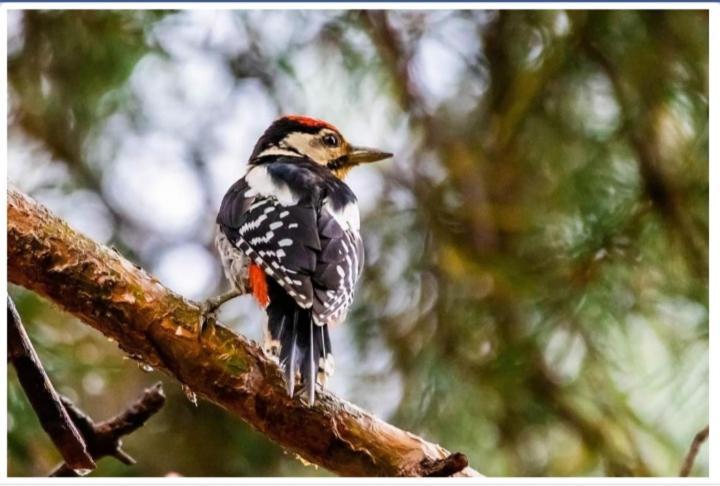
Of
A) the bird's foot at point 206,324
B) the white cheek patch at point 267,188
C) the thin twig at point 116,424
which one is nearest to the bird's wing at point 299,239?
the white cheek patch at point 267,188

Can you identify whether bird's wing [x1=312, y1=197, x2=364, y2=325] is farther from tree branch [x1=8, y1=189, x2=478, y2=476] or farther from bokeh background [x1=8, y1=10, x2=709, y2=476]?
bokeh background [x1=8, y1=10, x2=709, y2=476]

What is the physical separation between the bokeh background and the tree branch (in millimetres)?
342

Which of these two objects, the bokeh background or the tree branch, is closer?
the tree branch

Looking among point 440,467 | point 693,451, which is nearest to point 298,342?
point 440,467

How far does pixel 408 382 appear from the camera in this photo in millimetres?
2107

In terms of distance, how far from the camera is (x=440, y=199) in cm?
218

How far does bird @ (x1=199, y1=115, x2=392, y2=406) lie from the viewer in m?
1.61

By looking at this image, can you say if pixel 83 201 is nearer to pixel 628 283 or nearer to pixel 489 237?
pixel 489 237

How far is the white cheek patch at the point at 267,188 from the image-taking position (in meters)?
1.83

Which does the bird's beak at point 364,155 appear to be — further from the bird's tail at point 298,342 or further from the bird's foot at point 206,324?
the bird's foot at point 206,324

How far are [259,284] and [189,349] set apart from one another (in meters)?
0.18

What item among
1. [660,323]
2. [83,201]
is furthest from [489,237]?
[83,201]

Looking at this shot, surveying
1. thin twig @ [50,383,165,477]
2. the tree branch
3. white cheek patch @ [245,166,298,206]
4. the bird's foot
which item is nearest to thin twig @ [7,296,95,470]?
thin twig @ [50,383,165,477]

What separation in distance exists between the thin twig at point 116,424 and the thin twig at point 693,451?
1.01 metres
